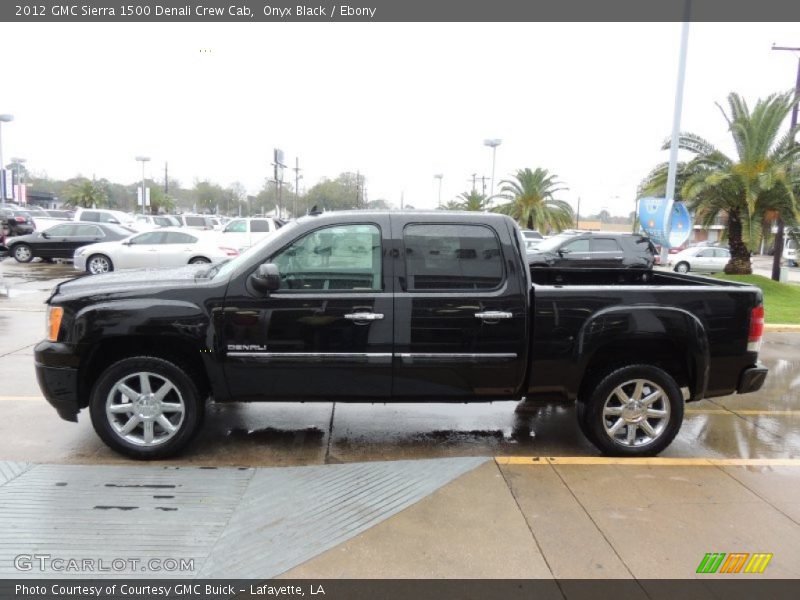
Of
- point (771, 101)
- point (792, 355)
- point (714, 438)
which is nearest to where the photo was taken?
point (714, 438)

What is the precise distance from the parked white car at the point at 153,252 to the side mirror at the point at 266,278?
11.6 m

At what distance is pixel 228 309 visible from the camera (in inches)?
169

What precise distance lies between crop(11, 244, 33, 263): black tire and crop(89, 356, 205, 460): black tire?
1815 cm

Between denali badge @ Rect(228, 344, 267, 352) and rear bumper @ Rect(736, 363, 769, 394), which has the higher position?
denali badge @ Rect(228, 344, 267, 352)

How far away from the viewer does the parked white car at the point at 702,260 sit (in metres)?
28.2

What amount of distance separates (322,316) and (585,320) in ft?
6.49

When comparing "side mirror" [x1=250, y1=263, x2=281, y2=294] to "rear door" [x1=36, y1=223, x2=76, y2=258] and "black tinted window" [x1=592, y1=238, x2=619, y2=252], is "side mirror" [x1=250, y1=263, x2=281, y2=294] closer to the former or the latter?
"black tinted window" [x1=592, y1=238, x2=619, y2=252]

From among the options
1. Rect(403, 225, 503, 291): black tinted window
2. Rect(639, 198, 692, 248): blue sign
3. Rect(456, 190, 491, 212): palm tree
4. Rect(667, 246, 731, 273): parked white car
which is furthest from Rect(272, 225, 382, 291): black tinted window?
Rect(456, 190, 491, 212): palm tree

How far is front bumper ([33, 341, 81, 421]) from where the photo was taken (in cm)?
426

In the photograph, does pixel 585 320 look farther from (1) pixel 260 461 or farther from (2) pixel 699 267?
(2) pixel 699 267

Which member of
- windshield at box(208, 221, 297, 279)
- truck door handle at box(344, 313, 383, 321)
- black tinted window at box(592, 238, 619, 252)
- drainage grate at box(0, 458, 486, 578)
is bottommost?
drainage grate at box(0, 458, 486, 578)

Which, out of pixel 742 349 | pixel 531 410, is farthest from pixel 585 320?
pixel 531 410

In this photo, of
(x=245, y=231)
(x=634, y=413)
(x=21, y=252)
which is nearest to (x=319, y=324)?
(x=634, y=413)

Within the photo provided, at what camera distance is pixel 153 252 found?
1545cm
